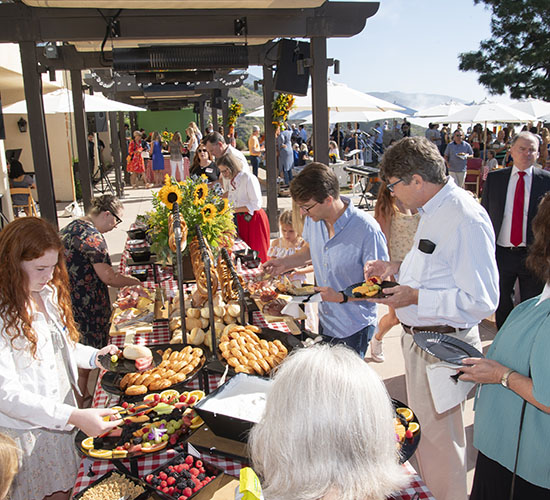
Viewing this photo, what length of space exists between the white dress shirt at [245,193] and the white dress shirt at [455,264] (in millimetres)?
3321

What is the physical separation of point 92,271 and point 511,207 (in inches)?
134

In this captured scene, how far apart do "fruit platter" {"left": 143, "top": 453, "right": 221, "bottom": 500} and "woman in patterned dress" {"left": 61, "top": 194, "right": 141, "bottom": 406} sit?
6.75ft

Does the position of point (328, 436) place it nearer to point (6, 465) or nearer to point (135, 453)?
point (6, 465)

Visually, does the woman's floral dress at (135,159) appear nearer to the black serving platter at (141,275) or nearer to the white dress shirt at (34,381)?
the black serving platter at (141,275)

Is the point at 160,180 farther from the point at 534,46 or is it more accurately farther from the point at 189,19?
the point at 534,46

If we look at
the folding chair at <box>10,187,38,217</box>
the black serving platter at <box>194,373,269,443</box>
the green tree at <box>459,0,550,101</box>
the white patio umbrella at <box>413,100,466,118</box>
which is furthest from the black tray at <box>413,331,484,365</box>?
the green tree at <box>459,0,550,101</box>

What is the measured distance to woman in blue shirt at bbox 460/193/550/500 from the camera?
5.82ft

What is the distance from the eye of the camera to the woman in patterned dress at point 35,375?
6.12 ft

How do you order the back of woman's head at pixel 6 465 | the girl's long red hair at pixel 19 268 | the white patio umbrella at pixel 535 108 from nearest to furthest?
the back of woman's head at pixel 6 465, the girl's long red hair at pixel 19 268, the white patio umbrella at pixel 535 108

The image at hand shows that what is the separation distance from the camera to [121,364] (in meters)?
2.31

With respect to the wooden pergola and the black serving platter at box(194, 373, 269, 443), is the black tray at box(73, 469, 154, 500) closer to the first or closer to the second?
the black serving platter at box(194, 373, 269, 443)

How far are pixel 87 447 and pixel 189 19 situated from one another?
16.2 feet

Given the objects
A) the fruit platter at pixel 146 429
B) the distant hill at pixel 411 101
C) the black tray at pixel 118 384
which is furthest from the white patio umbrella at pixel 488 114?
the fruit platter at pixel 146 429

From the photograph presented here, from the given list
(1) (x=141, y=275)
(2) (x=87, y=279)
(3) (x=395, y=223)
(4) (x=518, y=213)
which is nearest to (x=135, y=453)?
(2) (x=87, y=279)
